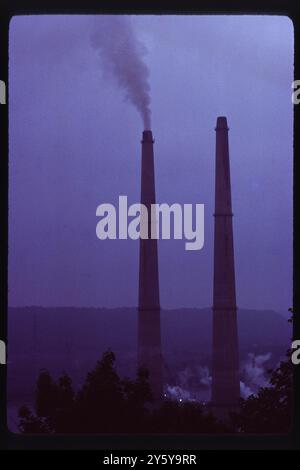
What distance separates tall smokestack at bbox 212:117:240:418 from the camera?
60.6 feet

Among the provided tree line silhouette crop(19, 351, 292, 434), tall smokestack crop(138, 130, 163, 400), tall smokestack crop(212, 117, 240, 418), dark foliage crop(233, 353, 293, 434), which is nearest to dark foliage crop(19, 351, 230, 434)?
tree line silhouette crop(19, 351, 292, 434)

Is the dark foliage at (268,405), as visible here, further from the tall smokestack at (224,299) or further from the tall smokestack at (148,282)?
the tall smokestack at (224,299)

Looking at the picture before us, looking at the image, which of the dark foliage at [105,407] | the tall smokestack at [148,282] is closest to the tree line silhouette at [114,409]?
the dark foliage at [105,407]

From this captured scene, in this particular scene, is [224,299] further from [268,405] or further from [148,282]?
[268,405]

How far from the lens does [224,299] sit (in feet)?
60.9

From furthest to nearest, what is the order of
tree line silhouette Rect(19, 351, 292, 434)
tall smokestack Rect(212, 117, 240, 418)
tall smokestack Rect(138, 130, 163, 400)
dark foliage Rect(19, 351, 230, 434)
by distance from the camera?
tall smokestack Rect(212, 117, 240, 418), tall smokestack Rect(138, 130, 163, 400), dark foliage Rect(19, 351, 230, 434), tree line silhouette Rect(19, 351, 292, 434)

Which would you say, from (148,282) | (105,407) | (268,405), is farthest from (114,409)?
(148,282)

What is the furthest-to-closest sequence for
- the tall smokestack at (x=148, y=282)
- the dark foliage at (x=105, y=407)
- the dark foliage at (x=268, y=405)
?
the tall smokestack at (x=148, y=282) → the dark foliage at (x=105, y=407) → the dark foliage at (x=268, y=405)

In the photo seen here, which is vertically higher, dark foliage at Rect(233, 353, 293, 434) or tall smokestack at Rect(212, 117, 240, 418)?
tall smokestack at Rect(212, 117, 240, 418)

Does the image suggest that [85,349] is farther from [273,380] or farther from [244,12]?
[244,12]

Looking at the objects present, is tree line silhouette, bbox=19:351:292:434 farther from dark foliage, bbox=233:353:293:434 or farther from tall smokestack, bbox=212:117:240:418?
tall smokestack, bbox=212:117:240:418

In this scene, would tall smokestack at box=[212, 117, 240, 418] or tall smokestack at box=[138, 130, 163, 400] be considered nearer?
tall smokestack at box=[138, 130, 163, 400]

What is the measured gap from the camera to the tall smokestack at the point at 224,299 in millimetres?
18484
